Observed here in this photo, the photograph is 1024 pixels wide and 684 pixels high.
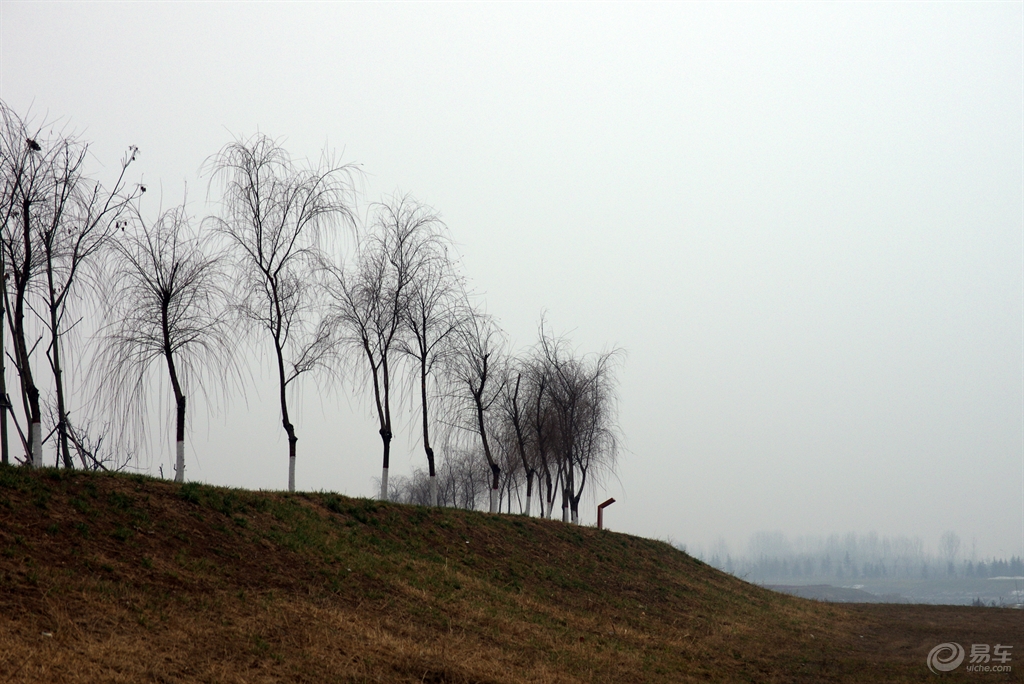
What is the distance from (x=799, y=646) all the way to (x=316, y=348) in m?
15.1

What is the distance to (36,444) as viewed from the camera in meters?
15.0

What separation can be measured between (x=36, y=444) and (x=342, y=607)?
7.40 metres

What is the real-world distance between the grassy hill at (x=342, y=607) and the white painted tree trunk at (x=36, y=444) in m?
1.97

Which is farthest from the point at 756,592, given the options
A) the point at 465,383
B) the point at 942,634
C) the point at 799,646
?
the point at 465,383

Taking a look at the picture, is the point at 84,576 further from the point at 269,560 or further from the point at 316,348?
the point at 316,348

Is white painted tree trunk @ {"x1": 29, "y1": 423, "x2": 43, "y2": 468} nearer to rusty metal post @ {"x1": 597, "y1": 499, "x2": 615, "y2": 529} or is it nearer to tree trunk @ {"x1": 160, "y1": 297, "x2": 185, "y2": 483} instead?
tree trunk @ {"x1": 160, "y1": 297, "x2": 185, "y2": 483}

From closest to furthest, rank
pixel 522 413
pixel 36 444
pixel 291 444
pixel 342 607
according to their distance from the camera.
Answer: pixel 342 607 → pixel 36 444 → pixel 291 444 → pixel 522 413

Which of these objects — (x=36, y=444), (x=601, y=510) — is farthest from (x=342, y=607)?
(x=601, y=510)

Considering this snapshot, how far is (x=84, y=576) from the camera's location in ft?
32.9

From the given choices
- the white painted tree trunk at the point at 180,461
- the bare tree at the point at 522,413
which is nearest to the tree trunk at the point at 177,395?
the white painted tree trunk at the point at 180,461

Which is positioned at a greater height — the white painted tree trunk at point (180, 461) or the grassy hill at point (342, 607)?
the white painted tree trunk at point (180, 461)

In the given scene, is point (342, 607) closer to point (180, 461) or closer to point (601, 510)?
point (180, 461)

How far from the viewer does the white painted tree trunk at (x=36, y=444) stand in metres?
14.9

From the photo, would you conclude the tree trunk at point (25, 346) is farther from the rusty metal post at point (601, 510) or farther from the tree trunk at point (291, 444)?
the rusty metal post at point (601, 510)
